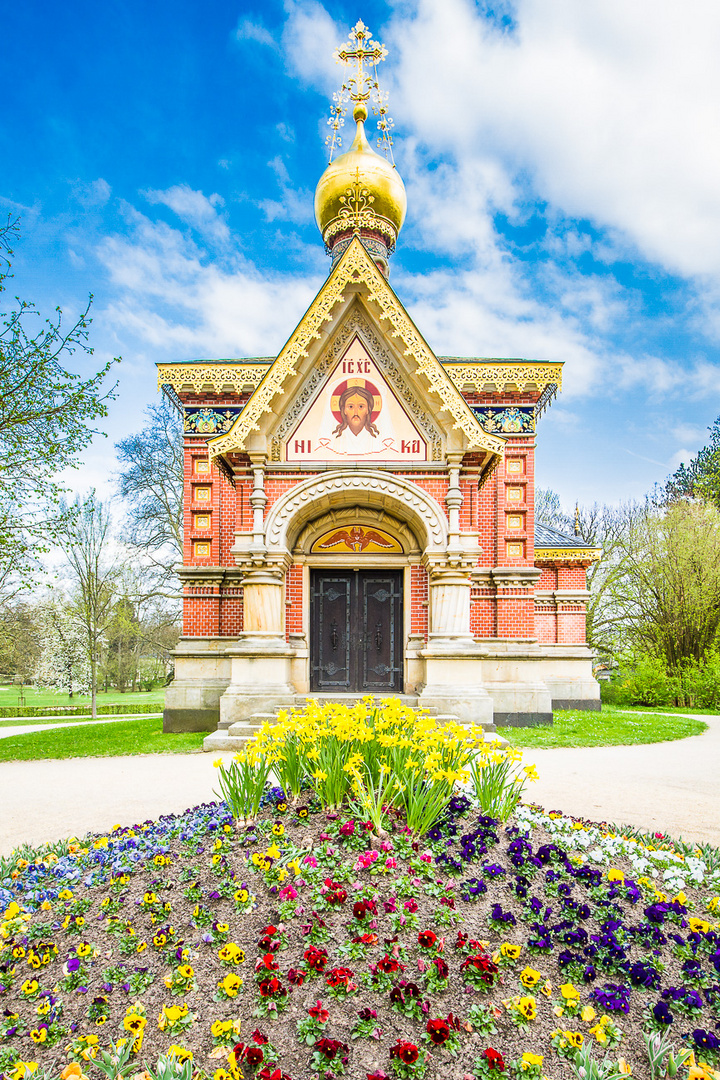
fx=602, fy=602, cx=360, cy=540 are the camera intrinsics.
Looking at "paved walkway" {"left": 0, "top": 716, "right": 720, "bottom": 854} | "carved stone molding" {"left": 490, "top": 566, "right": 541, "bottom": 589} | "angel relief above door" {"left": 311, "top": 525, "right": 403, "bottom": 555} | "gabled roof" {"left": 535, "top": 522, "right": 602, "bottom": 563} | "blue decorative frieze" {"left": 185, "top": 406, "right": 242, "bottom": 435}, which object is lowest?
"paved walkway" {"left": 0, "top": 716, "right": 720, "bottom": 854}

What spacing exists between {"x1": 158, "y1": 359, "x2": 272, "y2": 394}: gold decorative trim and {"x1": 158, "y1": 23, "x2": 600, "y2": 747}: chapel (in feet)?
0.11

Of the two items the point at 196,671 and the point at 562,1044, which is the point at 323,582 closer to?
the point at 196,671

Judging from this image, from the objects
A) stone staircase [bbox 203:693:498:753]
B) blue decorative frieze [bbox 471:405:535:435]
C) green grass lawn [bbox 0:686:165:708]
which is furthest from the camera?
green grass lawn [bbox 0:686:165:708]

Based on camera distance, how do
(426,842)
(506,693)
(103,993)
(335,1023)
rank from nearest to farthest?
(335,1023) < (103,993) < (426,842) < (506,693)

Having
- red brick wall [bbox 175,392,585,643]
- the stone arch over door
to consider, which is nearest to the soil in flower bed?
the stone arch over door

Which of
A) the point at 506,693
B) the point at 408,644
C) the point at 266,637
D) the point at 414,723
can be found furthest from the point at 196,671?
the point at 414,723

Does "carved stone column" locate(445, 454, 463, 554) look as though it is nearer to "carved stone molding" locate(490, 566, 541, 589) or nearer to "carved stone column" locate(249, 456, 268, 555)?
"carved stone molding" locate(490, 566, 541, 589)

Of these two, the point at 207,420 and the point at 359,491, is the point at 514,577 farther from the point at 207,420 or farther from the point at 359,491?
the point at 207,420

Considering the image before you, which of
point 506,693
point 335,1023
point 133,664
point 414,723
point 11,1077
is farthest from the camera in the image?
point 133,664

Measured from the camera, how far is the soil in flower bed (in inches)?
97.7

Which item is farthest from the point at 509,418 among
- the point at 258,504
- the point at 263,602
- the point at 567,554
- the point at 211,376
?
the point at 263,602

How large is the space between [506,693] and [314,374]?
7760 millimetres

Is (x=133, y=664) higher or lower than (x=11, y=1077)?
lower

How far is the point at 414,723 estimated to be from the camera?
167 inches
